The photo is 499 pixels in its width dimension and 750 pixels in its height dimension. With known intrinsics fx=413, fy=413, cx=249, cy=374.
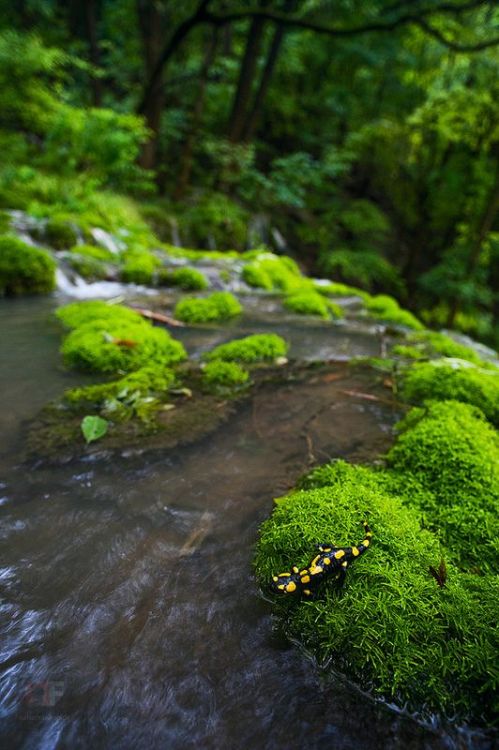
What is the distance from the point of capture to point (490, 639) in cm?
165

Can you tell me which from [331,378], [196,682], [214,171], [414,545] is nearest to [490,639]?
[414,545]

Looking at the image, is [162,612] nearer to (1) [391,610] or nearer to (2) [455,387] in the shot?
(1) [391,610]

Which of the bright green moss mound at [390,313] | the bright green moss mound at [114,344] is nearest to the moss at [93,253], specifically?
the bright green moss mound at [114,344]

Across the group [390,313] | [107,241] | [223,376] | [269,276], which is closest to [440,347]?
[390,313]

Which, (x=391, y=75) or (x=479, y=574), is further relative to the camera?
(x=391, y=75)

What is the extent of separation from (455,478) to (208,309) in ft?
15.1

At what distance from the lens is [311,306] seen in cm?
730

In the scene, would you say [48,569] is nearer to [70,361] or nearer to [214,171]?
[70,361]

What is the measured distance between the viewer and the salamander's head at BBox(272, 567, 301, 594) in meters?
1.82

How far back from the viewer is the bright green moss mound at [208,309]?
20.3 feet

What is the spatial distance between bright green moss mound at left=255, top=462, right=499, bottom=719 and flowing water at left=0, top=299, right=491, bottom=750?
0.11m

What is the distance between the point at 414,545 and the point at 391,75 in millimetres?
19640

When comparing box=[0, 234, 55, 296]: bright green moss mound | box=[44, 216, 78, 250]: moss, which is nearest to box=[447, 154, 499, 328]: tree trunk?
box=[44, 216, 78, 250]: moss

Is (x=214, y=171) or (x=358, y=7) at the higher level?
(x=358, y=7)
